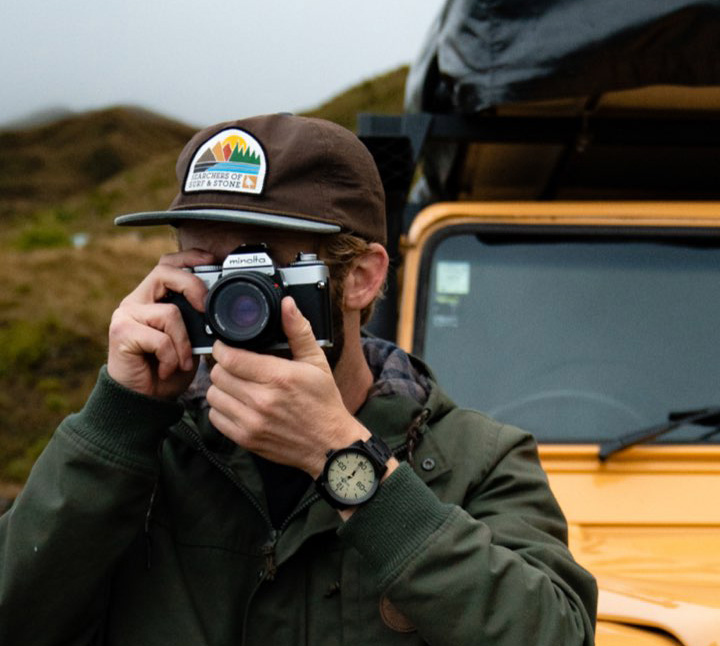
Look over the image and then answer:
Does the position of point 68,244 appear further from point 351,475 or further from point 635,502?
point 351,475

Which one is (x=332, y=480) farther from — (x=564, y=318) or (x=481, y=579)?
(x=564, y=318)

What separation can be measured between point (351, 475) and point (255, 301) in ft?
0.90

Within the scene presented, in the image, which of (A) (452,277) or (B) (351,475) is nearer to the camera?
(B) (351,475)

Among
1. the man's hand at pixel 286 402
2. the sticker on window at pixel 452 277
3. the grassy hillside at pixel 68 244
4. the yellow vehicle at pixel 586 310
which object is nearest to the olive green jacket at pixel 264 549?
the man's hand at pixel 286 402

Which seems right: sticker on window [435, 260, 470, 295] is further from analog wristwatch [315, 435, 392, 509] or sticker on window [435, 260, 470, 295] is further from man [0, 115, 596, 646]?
analog wristwatch [315, 435, 392, 509]

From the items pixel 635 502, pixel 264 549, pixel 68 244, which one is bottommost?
pixel 68 244

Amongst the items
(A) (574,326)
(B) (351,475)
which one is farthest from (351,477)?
(A) (574,326)

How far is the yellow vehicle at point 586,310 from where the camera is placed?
2580mm

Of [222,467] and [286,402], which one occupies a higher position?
[286,402]

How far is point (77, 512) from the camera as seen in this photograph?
158 cm

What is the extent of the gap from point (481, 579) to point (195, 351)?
53cm

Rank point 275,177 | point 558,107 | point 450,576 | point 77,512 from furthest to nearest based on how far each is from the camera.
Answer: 1. point 558,107
2. point 275,177
3. point 77,512
4. point 450,576

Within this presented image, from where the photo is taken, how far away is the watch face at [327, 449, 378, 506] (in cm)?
149

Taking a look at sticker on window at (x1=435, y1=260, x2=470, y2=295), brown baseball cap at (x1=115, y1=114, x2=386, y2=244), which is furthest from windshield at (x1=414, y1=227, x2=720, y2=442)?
brown baseball cap at (x1=115, y1=114, x2=386, y2=244)
